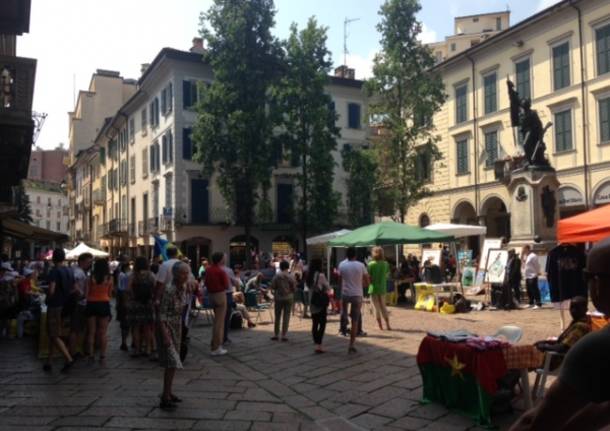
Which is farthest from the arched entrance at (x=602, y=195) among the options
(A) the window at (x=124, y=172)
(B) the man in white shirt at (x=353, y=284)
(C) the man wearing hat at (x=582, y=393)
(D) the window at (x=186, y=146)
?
(A) the window at (x=124, y=172)

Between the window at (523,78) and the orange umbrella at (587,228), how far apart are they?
2295cm

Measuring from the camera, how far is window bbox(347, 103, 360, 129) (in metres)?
38.2

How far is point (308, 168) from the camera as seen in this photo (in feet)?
96.5

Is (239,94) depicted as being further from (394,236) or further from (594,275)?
(594,275)

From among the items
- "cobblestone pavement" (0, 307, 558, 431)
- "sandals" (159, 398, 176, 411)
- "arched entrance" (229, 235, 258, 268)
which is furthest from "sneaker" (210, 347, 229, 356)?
"arched entrance" (229, 235, 258, 268)

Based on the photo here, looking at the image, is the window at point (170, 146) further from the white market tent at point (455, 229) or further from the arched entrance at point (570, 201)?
the arched entrance at point (570, 201)

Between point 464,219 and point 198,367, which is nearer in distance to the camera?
point 198,367

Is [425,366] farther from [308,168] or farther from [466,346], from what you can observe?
[308,168]

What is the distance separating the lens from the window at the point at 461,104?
33938 millimetres

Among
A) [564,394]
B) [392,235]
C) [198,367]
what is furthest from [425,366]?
[392,235]

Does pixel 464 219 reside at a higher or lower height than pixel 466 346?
higher

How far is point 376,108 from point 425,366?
66.9ft

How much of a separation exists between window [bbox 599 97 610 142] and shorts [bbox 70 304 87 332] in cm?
2386

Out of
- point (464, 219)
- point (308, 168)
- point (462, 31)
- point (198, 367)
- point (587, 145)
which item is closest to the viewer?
point (198, 367)
